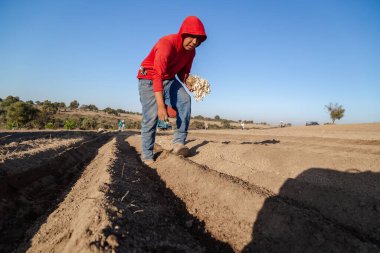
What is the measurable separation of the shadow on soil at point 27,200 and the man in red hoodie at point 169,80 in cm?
155

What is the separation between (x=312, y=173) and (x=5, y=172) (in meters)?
3.80

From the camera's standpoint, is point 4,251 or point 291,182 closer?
point 4,251

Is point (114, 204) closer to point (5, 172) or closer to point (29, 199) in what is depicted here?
point (29, 199)

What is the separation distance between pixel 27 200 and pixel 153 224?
6.03 ft

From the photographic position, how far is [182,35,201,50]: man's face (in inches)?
176

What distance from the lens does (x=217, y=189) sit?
10.2ft

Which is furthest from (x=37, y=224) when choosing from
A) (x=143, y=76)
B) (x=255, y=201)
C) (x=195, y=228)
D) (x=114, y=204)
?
(x=143, y=76)

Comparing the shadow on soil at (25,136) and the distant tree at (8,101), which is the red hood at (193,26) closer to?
the shadow on soil at (25,136)

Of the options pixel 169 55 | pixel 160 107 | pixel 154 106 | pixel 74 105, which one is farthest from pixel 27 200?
pixel 74 105

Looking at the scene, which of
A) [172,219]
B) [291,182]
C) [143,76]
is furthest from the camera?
[143,76]

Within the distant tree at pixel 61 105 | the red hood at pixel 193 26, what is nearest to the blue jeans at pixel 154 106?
the red hood at pixel 193 26

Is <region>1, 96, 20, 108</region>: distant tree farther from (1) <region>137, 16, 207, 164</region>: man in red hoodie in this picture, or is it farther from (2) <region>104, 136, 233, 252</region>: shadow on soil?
(2) <region>104, 136, 233, 252</region>: shadow on soil

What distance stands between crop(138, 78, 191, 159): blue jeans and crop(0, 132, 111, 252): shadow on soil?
1.35 meters

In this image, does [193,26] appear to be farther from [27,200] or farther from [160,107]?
[27,200]
